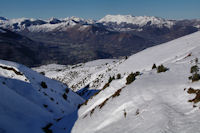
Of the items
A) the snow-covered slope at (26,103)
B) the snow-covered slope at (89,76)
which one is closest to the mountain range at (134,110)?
the snow-covered slope at (26,103)

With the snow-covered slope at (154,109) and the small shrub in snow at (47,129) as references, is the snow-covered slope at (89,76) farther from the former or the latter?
the snow-covered slope at (154,109)

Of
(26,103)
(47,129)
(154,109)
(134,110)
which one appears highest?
(154,109)

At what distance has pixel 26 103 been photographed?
2873 centimetres

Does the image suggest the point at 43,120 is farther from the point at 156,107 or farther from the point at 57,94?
the point at 156,107

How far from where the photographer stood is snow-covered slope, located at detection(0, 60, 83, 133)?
22922 millimetres

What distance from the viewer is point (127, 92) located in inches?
833

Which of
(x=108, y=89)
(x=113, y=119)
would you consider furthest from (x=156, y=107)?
(x=108, y=89)

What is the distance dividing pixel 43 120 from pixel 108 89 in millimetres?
10612

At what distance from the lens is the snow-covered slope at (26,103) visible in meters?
22.9

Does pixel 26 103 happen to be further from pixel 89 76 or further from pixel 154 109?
pixel 89 76

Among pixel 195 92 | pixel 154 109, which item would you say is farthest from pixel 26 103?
pixel 195 92

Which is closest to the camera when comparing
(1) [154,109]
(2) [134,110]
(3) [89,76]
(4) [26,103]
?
(1) [154,109]

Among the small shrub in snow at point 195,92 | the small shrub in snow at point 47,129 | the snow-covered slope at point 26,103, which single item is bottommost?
the small shrub in snow at point 47,129

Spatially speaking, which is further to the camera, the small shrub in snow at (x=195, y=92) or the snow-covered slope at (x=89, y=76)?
the snow-covered slope at (x=89, y=76)
